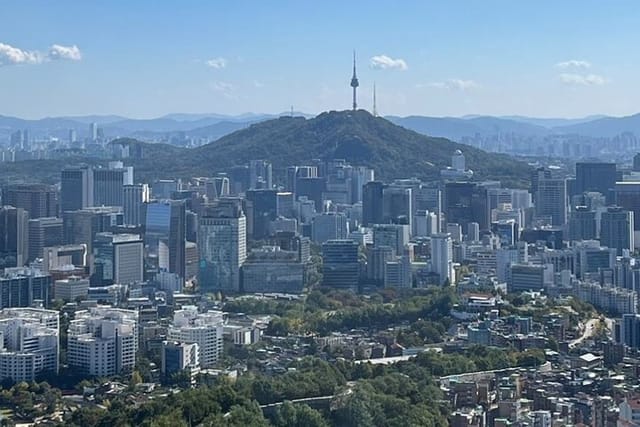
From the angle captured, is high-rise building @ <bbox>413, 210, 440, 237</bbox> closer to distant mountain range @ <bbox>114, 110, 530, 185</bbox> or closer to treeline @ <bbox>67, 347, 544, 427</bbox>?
distant mountain range @ <bbox>114, 110, 530, 185</bbox>

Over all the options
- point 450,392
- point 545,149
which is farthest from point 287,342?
point 545,149

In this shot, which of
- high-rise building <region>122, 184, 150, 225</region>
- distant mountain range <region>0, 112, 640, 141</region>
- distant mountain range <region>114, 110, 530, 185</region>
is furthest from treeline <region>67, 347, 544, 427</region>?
distant mountain range <region>0, 112, 640, 141</region>

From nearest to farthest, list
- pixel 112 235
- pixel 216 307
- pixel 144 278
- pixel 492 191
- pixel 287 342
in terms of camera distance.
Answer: pixel 287 342 → pixel 216 307 → pixel 144 278 → pixel 112 235 → pixel 492 191

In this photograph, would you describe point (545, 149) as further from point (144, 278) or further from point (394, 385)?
point (394, 385)

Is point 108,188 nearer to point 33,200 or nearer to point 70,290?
point 33,200

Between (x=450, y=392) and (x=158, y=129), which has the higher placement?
(x=158, y=129)

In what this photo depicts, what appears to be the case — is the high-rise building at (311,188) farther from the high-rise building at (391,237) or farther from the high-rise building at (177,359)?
the high-rise building at (177,359)

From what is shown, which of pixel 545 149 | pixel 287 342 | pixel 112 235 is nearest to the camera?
pixel 287 342
